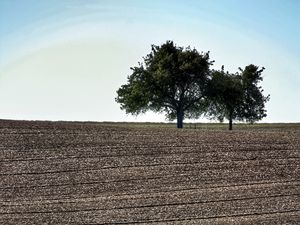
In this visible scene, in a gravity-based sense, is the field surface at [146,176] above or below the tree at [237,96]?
below

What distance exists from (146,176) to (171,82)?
103 feet

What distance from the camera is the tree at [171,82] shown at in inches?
2515

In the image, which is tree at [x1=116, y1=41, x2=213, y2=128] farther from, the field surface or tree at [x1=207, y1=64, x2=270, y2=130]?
the field surface

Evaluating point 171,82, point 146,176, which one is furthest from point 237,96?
point 146,176

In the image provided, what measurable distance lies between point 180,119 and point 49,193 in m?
34.4

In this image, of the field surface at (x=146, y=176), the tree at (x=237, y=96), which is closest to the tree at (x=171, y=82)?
the tree at (x=237, y=96)

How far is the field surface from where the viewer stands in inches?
1013

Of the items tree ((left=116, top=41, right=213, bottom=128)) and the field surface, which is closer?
the field surface

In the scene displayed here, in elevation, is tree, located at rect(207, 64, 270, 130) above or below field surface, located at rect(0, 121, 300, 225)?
above

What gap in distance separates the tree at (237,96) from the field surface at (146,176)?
19.7m

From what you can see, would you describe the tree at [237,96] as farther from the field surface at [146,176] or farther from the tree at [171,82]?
the field surface at [146,176]

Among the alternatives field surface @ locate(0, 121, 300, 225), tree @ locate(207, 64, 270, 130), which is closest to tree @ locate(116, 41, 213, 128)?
tree @ locate(207, 64, 270, 130)

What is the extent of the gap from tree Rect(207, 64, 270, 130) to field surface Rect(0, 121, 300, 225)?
64.7 feet

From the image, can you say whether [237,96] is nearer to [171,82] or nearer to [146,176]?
[171,82]
